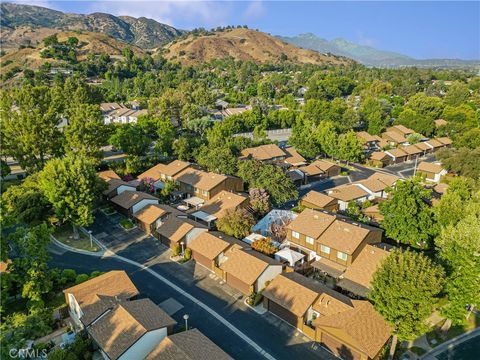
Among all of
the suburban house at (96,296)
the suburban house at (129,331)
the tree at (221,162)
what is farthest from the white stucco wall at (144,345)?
the tree at (221,162)

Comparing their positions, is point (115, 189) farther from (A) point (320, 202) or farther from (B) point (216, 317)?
(A) point (320, 202)

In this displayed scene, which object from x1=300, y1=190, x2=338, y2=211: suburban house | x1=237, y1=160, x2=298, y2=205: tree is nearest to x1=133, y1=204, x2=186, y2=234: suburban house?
x1=237, y1=160, x2=298, y2=205: tree

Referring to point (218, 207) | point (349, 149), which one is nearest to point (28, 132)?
point (218, 207)

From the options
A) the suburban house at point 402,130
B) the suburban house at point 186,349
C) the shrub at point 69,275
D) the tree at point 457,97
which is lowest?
the shrub at point 69,275

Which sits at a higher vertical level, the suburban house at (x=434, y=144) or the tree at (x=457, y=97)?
the tree at (x=457, y=97)

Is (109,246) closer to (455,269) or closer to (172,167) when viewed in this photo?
(172,167)

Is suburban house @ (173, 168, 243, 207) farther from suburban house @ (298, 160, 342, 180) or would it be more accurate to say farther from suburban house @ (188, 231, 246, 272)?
suburban house @ (298, 160, 342, 180)

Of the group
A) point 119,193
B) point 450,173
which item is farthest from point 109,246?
point 450,173

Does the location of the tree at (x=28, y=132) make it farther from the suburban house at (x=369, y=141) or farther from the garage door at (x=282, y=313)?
the suburban house at (x=369, y=141)
